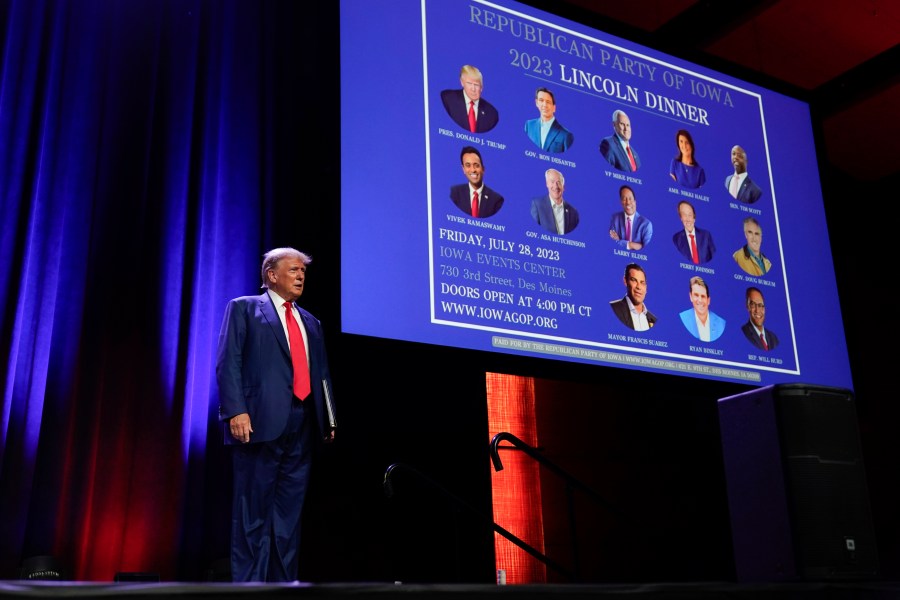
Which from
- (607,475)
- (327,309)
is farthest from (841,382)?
(327,309)

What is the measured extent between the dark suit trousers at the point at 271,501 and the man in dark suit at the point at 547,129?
5.76 ft

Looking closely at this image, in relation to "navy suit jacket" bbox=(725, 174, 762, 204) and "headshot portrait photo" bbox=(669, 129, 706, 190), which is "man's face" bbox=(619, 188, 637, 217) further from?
"navy suit jacket" bbox=(725, 174, 762, 204)

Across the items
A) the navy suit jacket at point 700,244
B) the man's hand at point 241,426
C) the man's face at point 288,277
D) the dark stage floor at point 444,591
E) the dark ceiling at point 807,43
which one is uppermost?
the dark ceiling at point 807,43

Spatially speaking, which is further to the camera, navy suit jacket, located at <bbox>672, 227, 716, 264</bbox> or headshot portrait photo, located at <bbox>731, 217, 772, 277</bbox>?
headshot portrait photo, located at <bbox>731, 217, 772, 277</bbox>

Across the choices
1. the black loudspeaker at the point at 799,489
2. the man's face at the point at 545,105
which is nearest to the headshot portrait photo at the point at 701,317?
the man's face at the point at 545,105

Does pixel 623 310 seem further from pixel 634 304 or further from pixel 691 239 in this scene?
pixel 691 239

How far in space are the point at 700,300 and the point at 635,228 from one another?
18.7 inches

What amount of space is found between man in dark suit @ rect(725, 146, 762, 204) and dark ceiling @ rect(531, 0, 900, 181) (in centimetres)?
53

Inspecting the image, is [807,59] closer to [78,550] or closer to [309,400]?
[309,400]

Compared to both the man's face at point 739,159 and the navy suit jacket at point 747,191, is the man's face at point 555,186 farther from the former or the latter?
the man's face at point 739,159

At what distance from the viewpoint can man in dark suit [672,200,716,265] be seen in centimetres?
465

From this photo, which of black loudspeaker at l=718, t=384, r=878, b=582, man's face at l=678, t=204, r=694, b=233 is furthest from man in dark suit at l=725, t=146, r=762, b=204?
black loudspeaker at l=718, t=384, r=878, b=582

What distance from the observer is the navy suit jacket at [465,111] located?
4.24 m

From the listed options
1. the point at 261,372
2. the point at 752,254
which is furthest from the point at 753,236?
the point at 261,372
